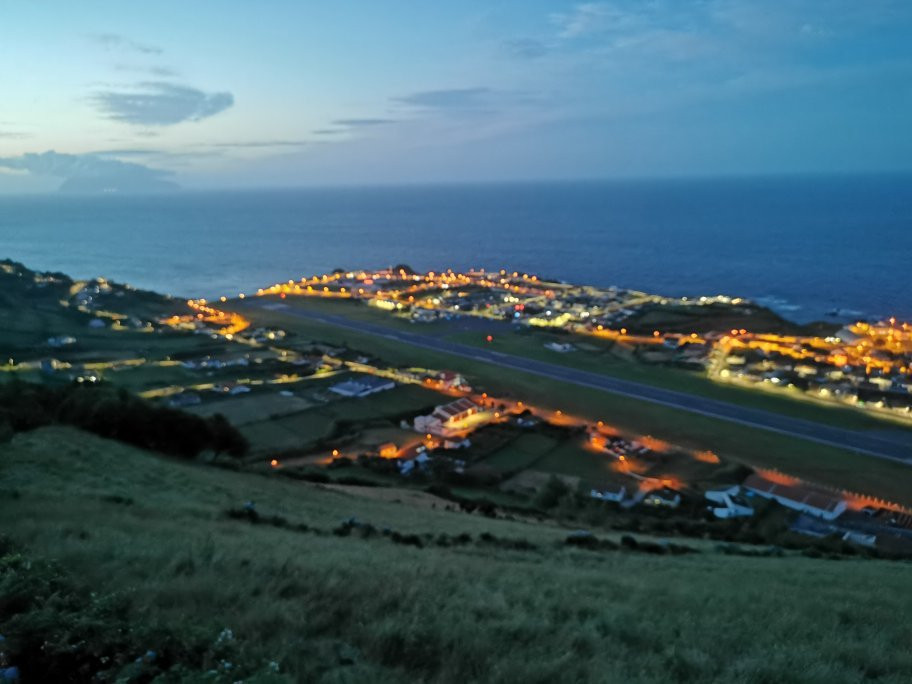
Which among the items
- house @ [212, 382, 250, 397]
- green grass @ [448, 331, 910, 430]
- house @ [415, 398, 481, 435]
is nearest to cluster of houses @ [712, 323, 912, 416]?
green grass @ [448, 331, 910, 430]

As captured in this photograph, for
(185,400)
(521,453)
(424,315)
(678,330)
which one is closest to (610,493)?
(521,453)

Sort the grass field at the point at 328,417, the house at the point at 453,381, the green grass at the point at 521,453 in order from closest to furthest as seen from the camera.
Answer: the green grass at the point at 521,453 → the grass field at the point at 328,417 → the house at the point at 453,381

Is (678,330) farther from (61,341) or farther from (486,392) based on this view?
(61,341)

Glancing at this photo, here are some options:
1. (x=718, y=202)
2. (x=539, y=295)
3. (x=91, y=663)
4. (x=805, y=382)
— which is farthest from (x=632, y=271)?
(x=718, y=202)

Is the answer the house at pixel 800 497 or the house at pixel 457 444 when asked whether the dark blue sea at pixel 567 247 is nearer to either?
the house at pixel 800 497

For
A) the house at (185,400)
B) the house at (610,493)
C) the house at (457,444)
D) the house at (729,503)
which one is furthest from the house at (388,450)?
the house at (729,503)

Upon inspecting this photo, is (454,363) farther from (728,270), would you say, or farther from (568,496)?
(728,270)
